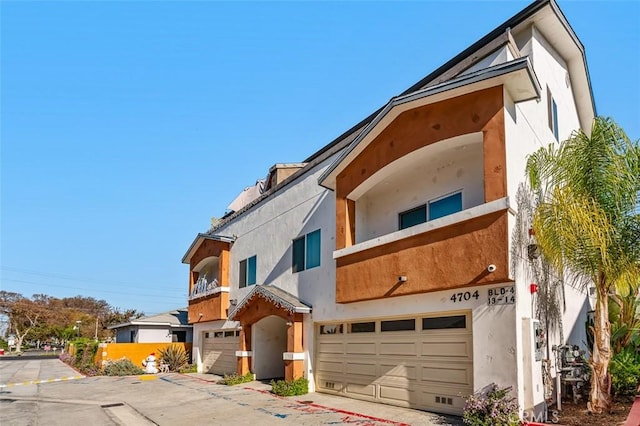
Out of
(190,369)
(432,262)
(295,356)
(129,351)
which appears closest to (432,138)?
(432,262)

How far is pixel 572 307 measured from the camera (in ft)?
48.4

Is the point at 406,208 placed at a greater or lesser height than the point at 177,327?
greater

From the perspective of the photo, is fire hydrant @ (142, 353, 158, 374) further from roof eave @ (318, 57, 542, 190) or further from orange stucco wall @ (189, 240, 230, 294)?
roof eave @ (318, 57, 542, 190)

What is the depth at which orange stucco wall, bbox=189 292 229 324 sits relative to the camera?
23.4 meters

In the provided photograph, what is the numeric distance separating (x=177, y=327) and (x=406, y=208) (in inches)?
908

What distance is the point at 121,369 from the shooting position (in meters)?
26.6

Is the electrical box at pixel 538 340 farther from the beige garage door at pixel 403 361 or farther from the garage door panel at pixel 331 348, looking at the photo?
the garage door panel at pixel 331 348

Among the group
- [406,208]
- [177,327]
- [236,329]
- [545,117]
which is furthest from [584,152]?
[177,327]

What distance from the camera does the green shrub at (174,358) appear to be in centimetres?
2708

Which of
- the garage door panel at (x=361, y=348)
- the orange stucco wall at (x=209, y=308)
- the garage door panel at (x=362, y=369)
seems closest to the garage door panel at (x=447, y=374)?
the garage door panel at (x=362, y=369)

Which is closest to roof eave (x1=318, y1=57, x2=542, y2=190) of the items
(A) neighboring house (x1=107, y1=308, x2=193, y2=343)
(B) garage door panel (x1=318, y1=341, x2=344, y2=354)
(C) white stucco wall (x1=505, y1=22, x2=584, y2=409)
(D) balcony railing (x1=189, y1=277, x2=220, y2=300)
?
(C) white stucco wall (x1=505, y1=22, x2=584, y2=409)

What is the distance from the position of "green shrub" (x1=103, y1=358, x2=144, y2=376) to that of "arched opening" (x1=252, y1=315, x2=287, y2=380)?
9.66m

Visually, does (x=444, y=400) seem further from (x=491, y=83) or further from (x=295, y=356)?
(x=491, y=83)

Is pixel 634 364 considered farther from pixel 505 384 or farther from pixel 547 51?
pixel 547 51
